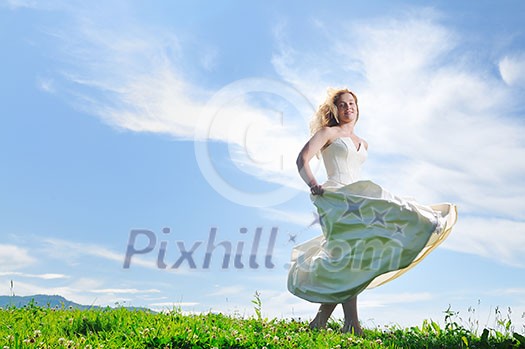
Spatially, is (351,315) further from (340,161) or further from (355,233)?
(340,161)

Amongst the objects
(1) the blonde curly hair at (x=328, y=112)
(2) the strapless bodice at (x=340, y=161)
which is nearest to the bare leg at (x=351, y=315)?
(2) the strapless bodice at (x=340, y=161)

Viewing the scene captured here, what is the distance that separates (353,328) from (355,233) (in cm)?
129

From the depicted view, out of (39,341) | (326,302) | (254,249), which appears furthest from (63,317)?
(326,302)

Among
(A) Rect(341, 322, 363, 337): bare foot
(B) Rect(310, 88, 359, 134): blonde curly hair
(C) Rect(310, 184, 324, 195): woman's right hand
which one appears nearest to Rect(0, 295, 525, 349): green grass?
(A) Rect(341, 322, 363, 337): bare foot

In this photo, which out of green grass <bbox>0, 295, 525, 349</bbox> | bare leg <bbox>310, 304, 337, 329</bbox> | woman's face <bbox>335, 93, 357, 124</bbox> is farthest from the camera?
woman's face <bbox>335, 93, 357, 124</bbox>

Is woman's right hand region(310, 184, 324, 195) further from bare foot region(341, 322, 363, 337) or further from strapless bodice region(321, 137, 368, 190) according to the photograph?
bare foot region(341, 322, 363, 337)

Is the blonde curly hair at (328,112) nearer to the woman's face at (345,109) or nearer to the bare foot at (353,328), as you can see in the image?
the woman's face at (345,109)

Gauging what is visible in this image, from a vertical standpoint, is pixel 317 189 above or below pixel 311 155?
below

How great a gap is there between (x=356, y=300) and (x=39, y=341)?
423 cm

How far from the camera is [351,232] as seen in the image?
795cm

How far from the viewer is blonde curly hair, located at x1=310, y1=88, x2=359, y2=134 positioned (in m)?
8.69

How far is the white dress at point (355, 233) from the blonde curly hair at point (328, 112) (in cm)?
45

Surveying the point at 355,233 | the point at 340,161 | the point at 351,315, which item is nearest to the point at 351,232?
the point at 355,233

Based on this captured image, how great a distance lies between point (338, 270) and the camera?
313 inches
